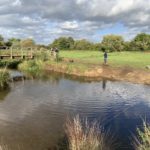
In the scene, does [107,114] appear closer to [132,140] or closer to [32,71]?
[132,140]

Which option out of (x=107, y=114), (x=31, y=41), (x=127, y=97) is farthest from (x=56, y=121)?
(x=31, y=41)

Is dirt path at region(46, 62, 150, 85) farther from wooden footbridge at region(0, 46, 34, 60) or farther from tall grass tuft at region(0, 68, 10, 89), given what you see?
tall grass tuft at region(0, 68, 10, 89)

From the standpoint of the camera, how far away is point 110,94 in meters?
26.9

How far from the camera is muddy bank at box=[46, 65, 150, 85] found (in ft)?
121

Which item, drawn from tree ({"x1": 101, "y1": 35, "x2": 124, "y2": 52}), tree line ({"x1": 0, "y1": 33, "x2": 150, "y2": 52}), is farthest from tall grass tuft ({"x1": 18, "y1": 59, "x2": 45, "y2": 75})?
tree ({"x1": 101, "y1": 35, "x2": 124, "y2": 52})

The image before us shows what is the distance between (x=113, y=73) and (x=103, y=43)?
64.7m

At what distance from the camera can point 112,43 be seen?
325ft

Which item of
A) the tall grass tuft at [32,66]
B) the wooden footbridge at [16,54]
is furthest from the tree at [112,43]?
the tall grass tuft at [32,66]

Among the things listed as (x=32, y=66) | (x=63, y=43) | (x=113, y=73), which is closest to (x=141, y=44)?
(x=63, y=43)

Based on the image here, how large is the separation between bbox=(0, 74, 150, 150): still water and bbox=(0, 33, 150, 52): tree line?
57532 millimetres

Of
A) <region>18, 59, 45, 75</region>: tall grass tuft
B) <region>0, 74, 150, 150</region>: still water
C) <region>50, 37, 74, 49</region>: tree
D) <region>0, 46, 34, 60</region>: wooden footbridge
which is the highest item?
<region>50, 37, 74, 49</region>: tree

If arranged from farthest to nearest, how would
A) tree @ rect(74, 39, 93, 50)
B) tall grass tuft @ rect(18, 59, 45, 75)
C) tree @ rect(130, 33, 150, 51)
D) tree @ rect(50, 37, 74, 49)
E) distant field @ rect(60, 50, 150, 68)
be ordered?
tree @ rect(50, 37, 74, 49), tree @ rect(74, 39, 93, 50), tree @ rect(130, 33, 150, 51), distant field @ rect(60, 50, 150, 68), tall grass tuft @ rect(18, 59, 45, 75)

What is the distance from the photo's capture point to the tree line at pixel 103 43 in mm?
93912

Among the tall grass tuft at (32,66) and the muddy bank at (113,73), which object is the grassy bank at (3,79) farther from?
the tall grass tuft at (32,66)
